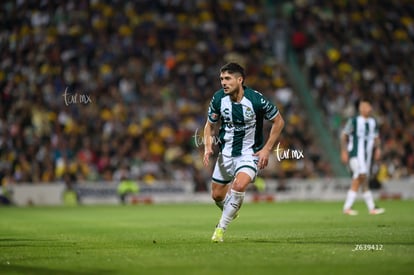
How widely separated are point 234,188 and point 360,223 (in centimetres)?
471

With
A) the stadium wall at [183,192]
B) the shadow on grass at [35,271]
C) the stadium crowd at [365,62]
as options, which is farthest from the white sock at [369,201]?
the shadow on grass at [35,271]

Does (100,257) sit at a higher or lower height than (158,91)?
lower

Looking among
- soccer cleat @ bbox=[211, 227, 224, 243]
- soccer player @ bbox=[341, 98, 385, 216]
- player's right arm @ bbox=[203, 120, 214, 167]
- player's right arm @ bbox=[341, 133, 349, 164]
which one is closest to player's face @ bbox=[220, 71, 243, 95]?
player's right arm @ bbox=[203, 120, 214, 167]

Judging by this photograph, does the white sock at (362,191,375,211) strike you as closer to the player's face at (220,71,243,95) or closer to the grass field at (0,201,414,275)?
the grass field at (0,201,414,275)

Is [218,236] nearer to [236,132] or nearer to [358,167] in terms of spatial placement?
[236,132]

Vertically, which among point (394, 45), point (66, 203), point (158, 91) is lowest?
point (66, 203)

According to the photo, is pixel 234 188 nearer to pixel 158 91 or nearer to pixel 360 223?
pixel 360 223

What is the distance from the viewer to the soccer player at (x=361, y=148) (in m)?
19.8

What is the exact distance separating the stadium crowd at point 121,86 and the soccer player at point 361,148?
8.29 m

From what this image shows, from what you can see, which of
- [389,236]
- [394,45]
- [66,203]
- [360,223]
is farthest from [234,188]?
[394,45]

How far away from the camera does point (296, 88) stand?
34.4 metres

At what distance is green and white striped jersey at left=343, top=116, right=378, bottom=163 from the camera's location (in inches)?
782

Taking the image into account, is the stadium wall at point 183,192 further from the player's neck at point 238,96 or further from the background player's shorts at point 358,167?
the player's neck at point 238,96

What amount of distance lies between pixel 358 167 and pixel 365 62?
15558 mm
